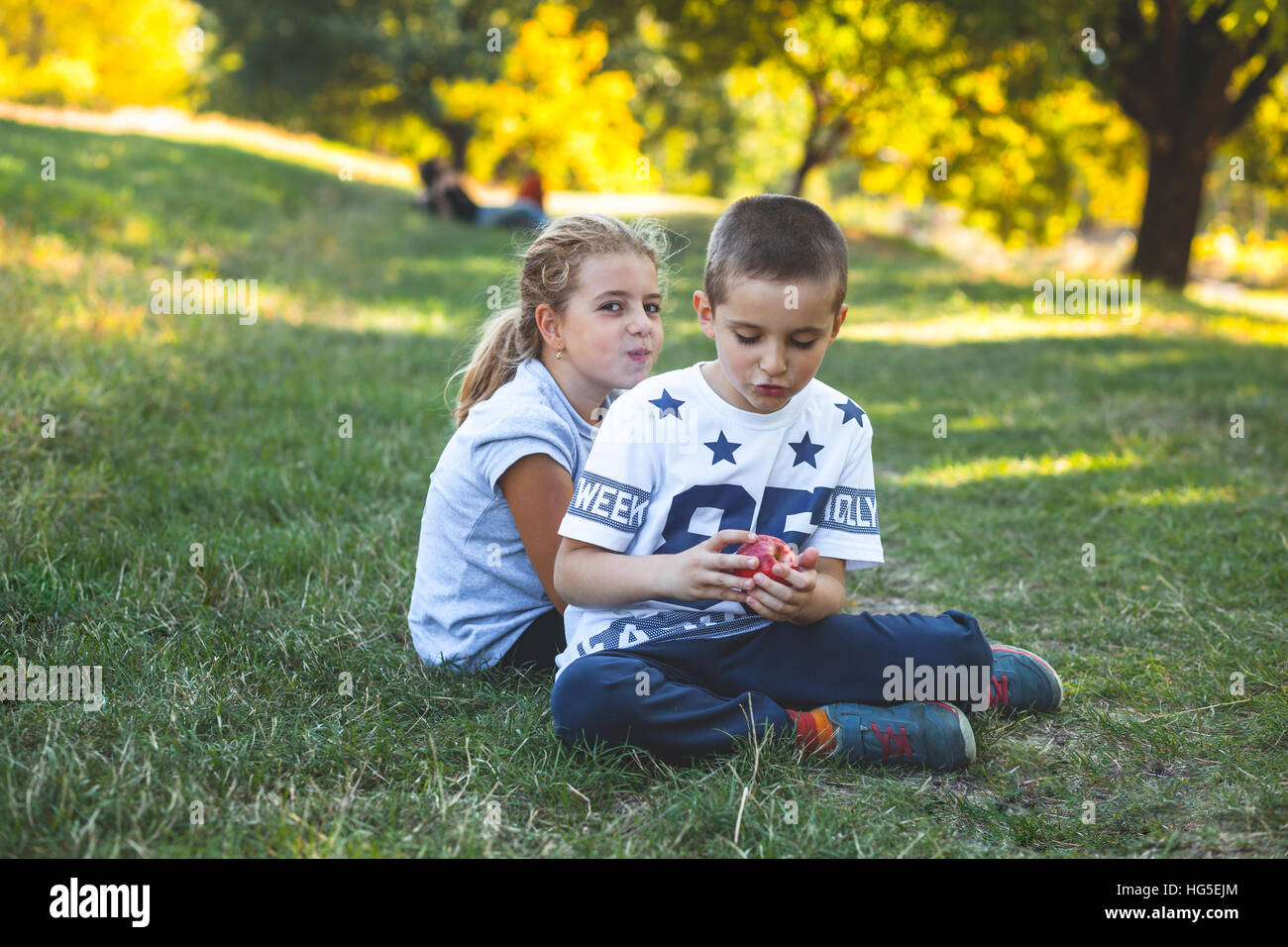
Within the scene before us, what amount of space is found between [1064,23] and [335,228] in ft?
28.5

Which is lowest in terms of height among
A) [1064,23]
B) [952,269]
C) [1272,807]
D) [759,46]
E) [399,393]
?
[1272,807]

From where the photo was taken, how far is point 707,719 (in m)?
2.61

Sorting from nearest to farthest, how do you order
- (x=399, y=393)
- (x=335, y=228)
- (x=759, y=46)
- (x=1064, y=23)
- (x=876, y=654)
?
1. (x=876, y=654)
2. (x=399, y=393)
3. (x=1064, y=23)
4. (x=335, y=228)
5. (x=759, y=46)

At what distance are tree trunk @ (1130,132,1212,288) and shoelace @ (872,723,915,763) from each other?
12.9 m

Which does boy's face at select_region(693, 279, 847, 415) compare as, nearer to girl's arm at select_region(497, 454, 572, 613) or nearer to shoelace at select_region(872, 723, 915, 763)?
girl's arm at select_region(497, 454, 572, 613)

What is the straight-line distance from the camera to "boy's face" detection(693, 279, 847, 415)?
2.44 m

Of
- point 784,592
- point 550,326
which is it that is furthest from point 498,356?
point 784,592

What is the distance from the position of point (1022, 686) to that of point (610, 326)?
60.0 inches

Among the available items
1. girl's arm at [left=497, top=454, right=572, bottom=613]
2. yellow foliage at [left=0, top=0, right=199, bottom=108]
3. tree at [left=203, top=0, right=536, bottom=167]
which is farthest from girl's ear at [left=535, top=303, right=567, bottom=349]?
yellow foliage at [left=0, top=0, right=199, bottom=108]

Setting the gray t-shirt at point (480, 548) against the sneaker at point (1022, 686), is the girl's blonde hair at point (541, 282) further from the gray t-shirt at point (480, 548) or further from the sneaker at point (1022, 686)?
the sneaker at point (1022, 686)
